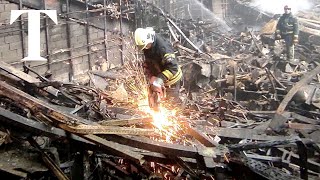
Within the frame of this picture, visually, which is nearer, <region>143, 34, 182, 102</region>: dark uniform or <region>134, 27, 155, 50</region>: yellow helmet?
<region>134, 27, 155, 50</region>: yellow helmet

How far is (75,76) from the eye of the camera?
1106 cm

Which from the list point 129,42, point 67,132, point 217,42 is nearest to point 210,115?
point 67,132

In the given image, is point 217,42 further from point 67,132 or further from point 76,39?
point 67,132

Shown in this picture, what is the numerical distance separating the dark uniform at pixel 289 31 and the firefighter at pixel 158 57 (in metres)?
7.89

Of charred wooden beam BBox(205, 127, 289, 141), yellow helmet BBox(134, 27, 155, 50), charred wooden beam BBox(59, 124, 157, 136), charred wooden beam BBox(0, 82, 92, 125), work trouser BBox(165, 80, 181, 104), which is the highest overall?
yellow helmet BBox(134, 27, 155, 50)

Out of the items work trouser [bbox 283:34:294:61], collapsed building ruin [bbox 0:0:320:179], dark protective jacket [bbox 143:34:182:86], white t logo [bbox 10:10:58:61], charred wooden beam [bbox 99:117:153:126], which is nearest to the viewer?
collapsed building ruin [bbox 0:0:320:179]

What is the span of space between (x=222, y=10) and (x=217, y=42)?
744 cm

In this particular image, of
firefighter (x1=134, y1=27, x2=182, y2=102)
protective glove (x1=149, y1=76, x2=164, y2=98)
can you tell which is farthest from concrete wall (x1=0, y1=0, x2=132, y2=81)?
protective glove (x1=149, y1=76, x2=164, y2=98)

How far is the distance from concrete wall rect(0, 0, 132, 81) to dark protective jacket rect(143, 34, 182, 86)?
4802 millimetres

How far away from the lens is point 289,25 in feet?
41.8

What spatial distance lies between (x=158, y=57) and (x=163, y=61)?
213mm

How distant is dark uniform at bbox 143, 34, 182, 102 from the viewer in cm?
601

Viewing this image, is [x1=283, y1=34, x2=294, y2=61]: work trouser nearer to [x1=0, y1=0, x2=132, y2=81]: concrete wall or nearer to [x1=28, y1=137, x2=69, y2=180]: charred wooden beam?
[x1=0, y1=0, x2=132, y2=81]: concrete wall

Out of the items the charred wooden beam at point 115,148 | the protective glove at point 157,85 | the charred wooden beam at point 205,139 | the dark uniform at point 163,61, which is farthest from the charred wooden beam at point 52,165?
the dark uniform at point 163,61
